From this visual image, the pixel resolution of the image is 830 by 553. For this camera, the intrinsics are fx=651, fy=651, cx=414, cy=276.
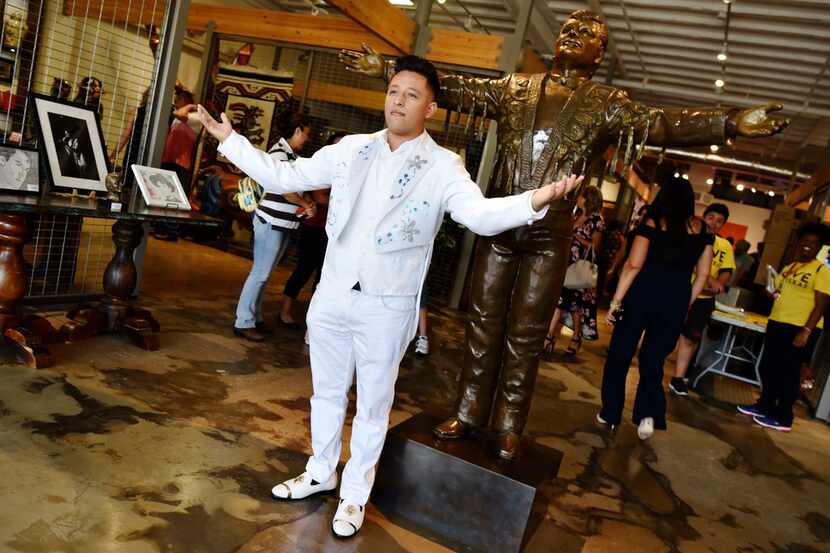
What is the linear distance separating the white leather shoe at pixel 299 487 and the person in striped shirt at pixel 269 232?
185 centimetres

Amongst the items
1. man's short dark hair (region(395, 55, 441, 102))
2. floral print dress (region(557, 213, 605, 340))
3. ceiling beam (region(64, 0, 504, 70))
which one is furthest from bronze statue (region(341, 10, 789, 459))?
ceiling beam (region(64, 0, 504, 70))

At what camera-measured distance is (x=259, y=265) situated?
4340 mm

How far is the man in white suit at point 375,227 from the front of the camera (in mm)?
2172

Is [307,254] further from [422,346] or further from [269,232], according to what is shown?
[422,346]

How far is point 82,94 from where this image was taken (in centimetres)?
445

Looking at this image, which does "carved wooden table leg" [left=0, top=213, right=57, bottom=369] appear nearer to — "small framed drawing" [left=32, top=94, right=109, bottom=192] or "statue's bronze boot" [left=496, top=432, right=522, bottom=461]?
"small framed drawing" [left=32, top=94, right=109, bottom=192]

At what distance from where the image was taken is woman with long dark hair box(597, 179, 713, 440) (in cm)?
389

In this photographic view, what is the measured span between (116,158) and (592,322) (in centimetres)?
429

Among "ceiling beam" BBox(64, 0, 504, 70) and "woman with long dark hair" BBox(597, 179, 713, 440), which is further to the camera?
"ceiling beam" BBox(64, 0, 504, 70)

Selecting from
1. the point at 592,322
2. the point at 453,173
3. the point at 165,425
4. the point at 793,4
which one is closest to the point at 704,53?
the point at 793,4

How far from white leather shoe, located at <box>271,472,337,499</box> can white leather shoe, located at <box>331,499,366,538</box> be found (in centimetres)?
19

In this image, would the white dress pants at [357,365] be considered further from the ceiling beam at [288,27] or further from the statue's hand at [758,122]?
the ceiling beam at [288,27]

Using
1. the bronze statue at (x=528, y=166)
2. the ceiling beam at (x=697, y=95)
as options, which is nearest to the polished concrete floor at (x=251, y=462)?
the bronze statue at (x=528, y=166)

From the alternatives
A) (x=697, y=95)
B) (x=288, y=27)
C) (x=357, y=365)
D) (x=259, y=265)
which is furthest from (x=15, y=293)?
(x=697, y=95)
